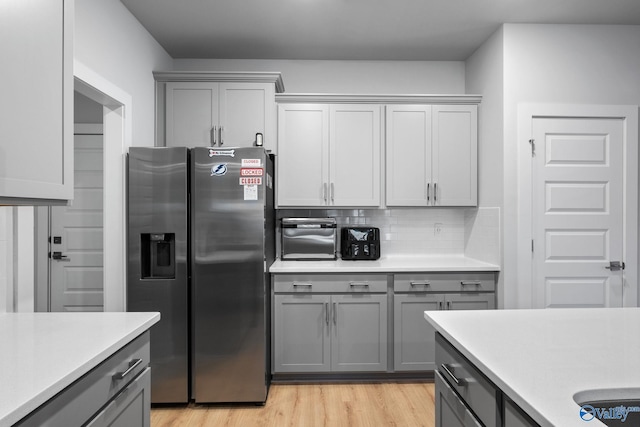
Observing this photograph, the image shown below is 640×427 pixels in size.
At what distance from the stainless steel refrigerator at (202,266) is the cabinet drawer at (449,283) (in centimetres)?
111

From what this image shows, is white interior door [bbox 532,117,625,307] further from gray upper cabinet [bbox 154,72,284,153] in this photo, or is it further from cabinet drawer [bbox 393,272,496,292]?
gray upper cabinet [bbox 154,72,284,153]

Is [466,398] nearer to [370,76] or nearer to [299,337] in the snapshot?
[299,337]

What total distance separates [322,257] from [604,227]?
2183mm

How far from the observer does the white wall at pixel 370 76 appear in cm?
362

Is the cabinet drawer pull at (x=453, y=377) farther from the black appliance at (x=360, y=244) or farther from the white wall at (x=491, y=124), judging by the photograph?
the black appliance at (x=360, y=244)

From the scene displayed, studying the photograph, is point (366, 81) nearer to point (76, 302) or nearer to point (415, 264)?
point (415, 264)

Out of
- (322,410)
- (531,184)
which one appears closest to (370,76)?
(531,184)

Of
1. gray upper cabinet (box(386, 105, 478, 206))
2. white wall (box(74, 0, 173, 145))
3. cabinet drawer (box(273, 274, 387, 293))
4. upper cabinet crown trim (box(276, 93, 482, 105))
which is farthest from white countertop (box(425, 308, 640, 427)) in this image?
white wall (box(74, 0, 173, 145))

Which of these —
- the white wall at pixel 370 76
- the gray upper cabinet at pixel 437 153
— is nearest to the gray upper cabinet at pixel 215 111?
the white wall at pixel 370 76

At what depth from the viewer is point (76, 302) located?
13.1ft

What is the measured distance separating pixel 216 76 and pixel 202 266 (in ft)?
5.16

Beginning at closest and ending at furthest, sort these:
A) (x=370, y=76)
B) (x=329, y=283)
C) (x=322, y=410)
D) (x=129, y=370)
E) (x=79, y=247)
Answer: (x=129, y=370) → (x=322, y=410) → (x=329, y=283) → (x=370, y=76) → (x=79, y=247)

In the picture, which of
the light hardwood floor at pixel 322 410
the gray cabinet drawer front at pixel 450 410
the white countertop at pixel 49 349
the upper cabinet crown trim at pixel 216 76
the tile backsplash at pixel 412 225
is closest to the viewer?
the white countertop at pixel 49 349

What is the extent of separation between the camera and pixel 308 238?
329cm
